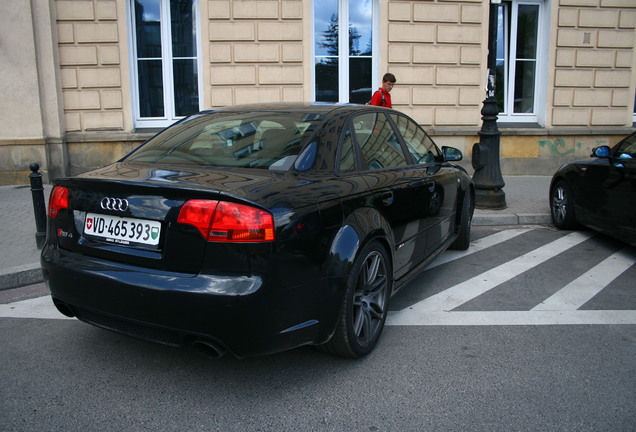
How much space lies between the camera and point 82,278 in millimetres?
2801

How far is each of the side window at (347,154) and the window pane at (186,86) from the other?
8.69 m

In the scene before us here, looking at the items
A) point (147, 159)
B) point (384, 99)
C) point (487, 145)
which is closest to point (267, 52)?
point (384, 99)

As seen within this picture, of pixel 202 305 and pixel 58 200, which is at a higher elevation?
pixel 58 200

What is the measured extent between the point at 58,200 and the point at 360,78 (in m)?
9.57

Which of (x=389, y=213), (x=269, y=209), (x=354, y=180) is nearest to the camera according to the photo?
(x=269, y=209)

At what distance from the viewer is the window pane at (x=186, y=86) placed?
454 inches

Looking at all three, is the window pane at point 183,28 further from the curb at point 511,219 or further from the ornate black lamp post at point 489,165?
the curb at point 511,219

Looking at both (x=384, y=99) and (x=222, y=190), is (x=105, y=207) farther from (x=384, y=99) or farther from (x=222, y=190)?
(x=384, y=99)

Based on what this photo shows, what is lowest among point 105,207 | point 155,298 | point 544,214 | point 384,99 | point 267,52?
point 544,214

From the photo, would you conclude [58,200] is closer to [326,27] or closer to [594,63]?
[326,27]

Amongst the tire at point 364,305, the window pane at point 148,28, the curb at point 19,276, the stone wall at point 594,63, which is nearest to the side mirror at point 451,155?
the tire at point 364,305

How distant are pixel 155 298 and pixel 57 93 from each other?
9.63 metres

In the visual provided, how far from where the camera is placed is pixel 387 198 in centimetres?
352

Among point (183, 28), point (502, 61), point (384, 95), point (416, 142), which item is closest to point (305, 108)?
point (416, 142)
